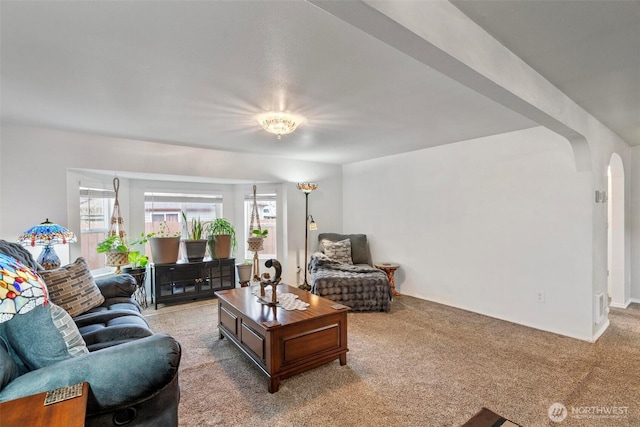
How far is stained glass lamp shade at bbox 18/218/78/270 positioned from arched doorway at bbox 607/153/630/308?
6558mm

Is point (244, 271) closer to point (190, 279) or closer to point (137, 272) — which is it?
point (190, 279)

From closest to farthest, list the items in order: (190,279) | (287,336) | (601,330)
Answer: (287,336) → (601,330) → (190,279)

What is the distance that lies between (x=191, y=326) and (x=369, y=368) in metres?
2.17

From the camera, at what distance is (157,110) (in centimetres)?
271

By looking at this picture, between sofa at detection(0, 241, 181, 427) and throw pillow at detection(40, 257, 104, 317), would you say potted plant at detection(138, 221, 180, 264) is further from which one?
sofa at detection(0, 241, 181, 427)

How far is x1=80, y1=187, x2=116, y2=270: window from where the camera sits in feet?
12.9

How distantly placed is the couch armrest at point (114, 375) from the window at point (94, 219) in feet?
10.5

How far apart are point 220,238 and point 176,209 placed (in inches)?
42.2

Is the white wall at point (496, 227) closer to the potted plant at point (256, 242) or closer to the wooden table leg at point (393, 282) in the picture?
the wooden table leg at point (393, 282)

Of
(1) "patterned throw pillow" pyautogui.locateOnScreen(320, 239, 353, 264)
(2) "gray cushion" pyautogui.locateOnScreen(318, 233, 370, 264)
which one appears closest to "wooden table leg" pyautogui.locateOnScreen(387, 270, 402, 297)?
(2) "gray cushion" pyautogui.locateOnScreen(318, 233, 370, 264)

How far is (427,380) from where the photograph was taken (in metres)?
2.33

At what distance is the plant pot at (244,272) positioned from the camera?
16.8ft

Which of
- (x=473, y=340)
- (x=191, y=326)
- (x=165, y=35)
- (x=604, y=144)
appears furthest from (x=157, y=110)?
(x=604, y=144)

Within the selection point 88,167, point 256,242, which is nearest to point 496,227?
point 256,242
